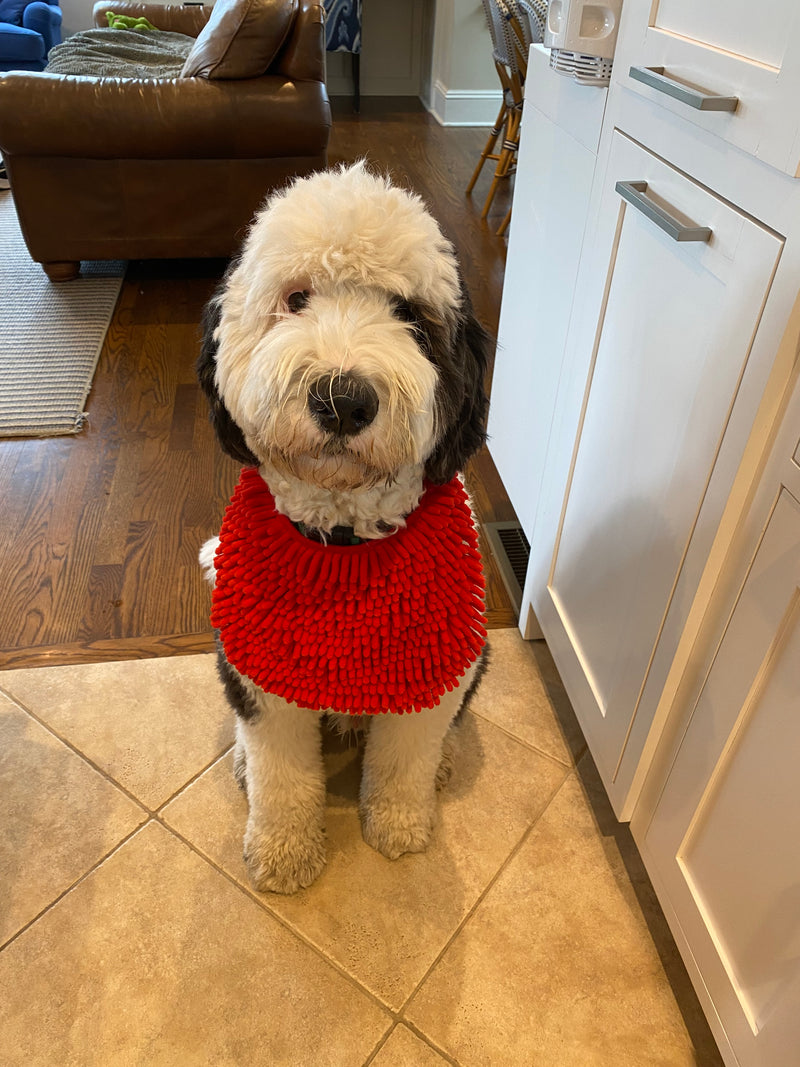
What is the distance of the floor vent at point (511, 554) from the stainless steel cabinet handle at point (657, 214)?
986mm

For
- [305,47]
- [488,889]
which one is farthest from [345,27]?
[488,889]

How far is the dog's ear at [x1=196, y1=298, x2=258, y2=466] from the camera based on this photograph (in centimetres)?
99

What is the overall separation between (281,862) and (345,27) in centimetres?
619

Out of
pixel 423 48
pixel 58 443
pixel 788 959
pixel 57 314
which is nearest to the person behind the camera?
pixel 788 959

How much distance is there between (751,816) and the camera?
0.88m

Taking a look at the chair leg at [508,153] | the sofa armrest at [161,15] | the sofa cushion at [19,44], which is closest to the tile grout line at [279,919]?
the chair leg at [508,153]

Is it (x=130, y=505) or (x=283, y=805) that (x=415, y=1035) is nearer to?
(x=283, y=805)

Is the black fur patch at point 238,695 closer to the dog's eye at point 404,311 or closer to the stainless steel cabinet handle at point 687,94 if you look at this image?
the dog's eye at point 404,311

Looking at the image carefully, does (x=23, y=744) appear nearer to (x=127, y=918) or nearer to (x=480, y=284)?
(x=127, y=918)

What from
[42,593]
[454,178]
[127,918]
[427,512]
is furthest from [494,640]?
[454,178]

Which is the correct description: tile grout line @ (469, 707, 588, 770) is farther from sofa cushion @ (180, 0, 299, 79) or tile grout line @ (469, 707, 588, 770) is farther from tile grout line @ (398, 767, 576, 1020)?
sofa cushion @ (180, 0, 299, 79)

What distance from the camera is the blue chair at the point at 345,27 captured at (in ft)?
18.4

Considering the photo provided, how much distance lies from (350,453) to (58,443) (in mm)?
1764

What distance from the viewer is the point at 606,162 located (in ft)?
3.81
